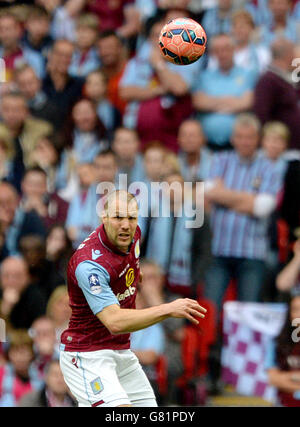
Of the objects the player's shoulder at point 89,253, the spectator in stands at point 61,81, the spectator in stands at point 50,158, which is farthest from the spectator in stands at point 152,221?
the player's shoulder at point 89,253

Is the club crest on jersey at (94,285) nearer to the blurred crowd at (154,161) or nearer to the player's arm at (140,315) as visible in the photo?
the player's arm at (140,315)

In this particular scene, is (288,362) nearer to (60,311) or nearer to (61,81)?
(60,311)

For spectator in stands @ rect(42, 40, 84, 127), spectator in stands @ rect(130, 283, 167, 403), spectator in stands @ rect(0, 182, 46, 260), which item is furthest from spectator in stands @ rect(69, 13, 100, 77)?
spectator in stands @ rect(130, 283, 167, 403)

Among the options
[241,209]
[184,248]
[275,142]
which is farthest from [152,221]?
[275,142]

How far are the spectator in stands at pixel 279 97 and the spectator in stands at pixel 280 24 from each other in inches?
18.6

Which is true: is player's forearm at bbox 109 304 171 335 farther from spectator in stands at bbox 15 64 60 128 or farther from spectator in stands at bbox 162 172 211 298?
spectator in stands at bbox 15 64 60 128

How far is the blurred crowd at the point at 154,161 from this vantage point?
10.5 meters

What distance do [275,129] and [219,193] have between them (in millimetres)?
1047

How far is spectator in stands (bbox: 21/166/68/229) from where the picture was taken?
1174 centimetres

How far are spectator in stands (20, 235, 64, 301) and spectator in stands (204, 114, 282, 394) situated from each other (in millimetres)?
1810

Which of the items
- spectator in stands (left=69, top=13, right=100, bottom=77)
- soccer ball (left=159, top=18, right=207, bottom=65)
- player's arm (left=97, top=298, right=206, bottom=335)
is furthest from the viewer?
spectator in stands (left=69, top=13, right=100, bottom=77)

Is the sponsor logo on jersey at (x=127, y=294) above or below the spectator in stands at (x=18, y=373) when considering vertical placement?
above

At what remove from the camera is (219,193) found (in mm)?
11250
